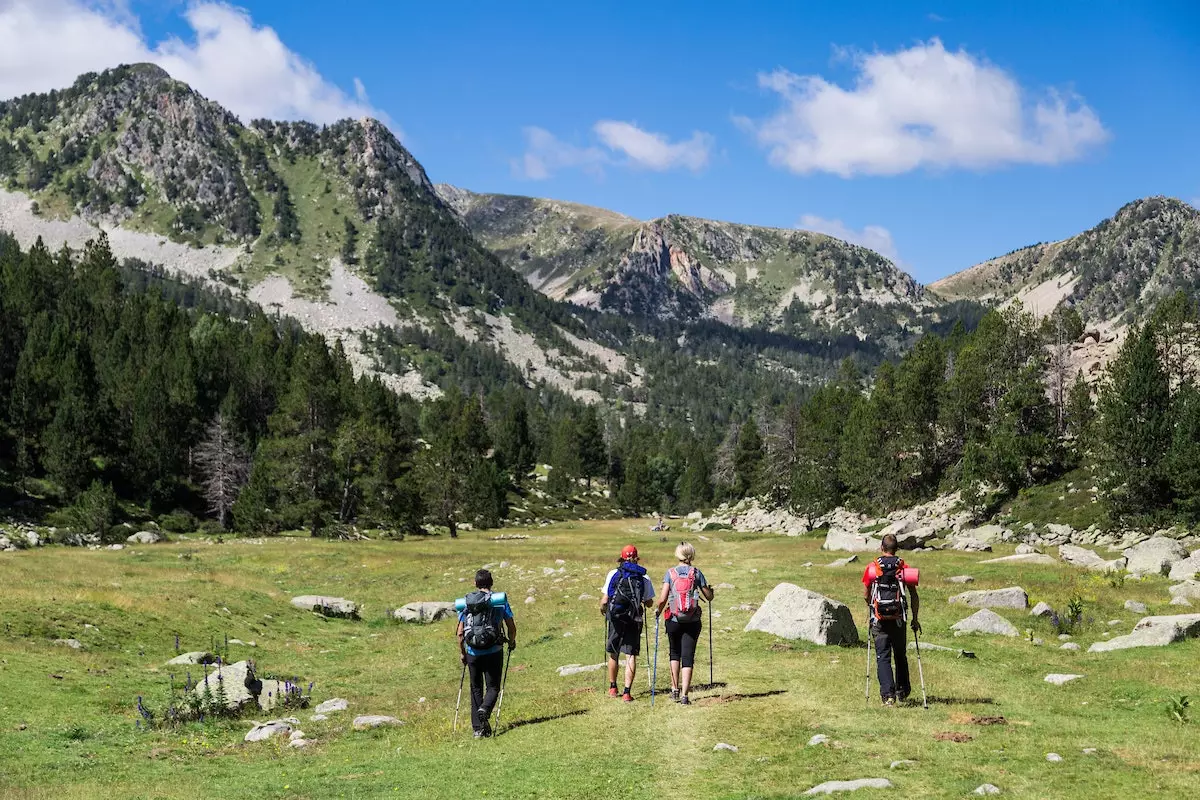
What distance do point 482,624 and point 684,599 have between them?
3.98 meters

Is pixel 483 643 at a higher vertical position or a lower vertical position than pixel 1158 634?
higher

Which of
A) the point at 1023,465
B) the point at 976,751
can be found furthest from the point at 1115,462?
the point at 976,751

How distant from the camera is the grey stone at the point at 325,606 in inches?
1426

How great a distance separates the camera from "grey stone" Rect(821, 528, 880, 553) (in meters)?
56.3

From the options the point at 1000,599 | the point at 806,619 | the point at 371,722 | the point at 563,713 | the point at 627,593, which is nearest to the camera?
the point at 627,593

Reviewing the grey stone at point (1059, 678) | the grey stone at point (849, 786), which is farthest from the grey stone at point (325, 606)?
the grey stone at point (849, 786)

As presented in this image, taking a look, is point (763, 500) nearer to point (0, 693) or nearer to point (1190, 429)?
point (1190, 429)

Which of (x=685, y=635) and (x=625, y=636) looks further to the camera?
(x=625, y=636)

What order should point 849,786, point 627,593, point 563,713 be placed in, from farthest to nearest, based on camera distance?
point 563,713, point 627,593, point 849,786

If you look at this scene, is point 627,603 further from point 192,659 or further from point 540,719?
point 192,659

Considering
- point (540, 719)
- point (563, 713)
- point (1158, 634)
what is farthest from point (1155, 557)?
point (540, 719)

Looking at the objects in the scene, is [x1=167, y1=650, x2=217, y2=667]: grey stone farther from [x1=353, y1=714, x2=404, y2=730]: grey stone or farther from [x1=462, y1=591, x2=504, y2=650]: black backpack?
[x1=462, y1=591, x2=504, y2=650]: black backpack

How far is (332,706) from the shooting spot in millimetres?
20406

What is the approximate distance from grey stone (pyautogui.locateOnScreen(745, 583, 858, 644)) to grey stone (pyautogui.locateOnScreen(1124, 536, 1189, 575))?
2224cm
